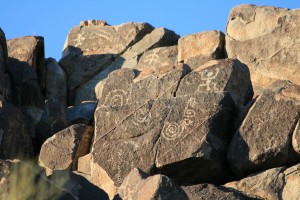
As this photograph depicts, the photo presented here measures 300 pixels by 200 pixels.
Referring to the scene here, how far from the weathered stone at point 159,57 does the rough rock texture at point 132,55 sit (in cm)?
49

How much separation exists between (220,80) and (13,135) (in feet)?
13.4

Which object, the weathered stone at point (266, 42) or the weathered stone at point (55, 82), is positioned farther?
the weathered stone at point (55, 82)

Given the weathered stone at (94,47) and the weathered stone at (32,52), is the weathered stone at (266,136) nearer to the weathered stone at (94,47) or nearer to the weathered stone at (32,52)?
the weathered stone at (32,52)

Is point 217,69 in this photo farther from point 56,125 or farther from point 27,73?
point 27,73

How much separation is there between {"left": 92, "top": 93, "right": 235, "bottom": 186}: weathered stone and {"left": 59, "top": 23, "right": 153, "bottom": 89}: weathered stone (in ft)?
28.8

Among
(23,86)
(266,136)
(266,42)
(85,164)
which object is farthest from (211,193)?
(23,86)

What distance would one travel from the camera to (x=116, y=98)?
61.7 feet

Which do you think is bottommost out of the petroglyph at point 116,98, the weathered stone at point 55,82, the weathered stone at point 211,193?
the weathered stone at point 55,82

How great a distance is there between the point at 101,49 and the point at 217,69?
32.4 ft

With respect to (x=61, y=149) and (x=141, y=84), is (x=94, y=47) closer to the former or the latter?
(x=141, y=84)

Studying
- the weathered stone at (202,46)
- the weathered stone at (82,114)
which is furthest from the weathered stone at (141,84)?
the weathered stone at (202,46)

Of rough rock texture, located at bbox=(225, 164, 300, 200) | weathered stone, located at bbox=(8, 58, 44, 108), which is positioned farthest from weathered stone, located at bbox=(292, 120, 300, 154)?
weathered stone, located at bbox=(8, 58, 44, 108)

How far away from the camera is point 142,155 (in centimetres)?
1728

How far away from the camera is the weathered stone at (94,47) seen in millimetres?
26781
